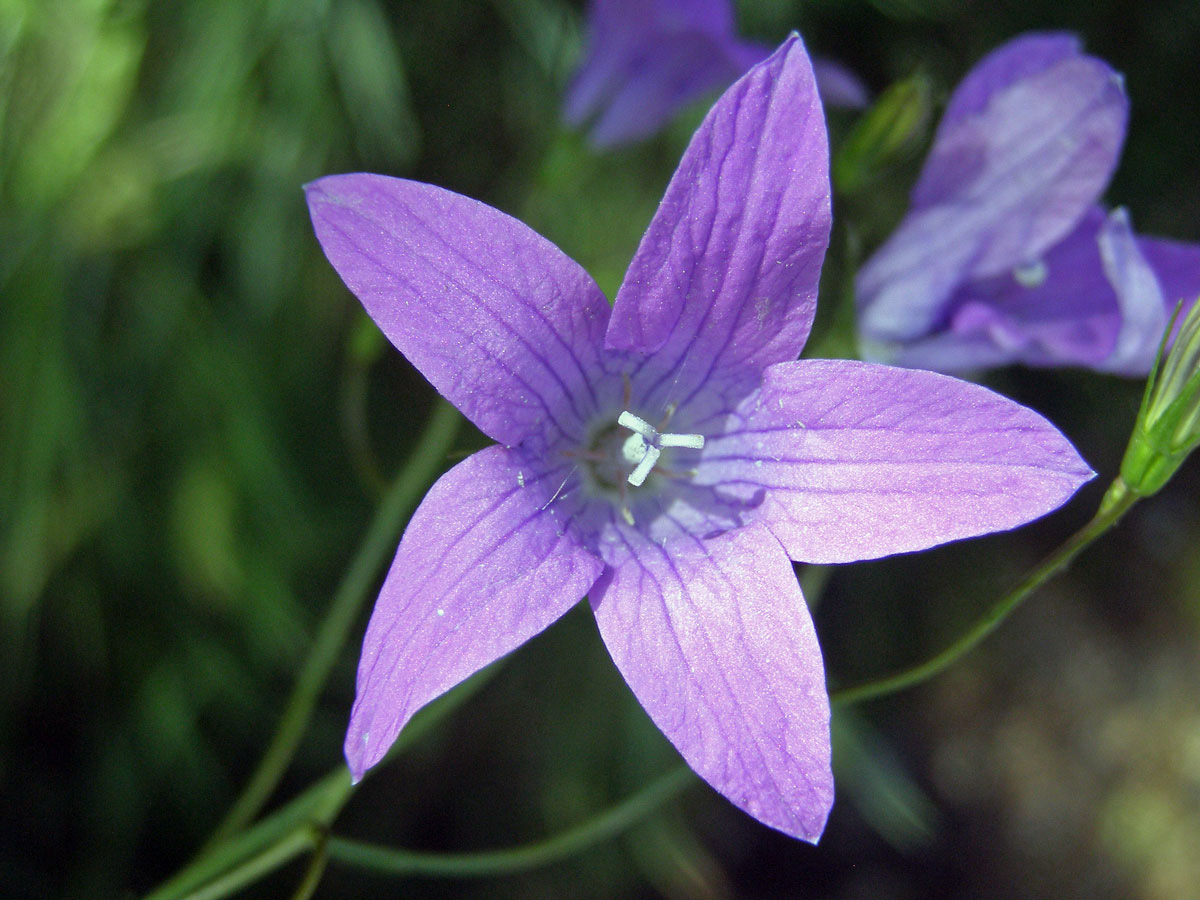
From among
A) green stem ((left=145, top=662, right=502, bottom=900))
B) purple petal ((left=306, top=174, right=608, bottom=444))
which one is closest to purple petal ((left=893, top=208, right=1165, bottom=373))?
purple petal ((left=306, top=174, right=608, bottom=444))

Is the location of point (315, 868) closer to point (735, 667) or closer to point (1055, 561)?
point (735, 667)

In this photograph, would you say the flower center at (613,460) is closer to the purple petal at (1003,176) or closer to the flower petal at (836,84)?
the purple petal at (1003,176)

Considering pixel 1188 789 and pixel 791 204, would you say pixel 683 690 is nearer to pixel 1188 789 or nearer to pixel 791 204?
pixel 791 204

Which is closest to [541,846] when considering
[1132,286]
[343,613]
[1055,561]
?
[343,613]

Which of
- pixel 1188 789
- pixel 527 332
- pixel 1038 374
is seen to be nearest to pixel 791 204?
pixel 527 332

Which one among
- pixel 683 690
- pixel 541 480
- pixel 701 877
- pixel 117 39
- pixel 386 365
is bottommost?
pixel 701 877

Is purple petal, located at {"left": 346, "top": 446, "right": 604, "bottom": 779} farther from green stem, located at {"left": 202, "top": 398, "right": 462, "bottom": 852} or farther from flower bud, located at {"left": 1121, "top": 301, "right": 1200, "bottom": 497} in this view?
flower bud, located at {"left": 1121, "top": 301, "right": 1200, "bottom": 497}

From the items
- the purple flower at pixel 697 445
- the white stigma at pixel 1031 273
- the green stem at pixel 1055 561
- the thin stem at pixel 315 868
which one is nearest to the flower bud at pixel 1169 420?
the green stem at pixel 1055 561
